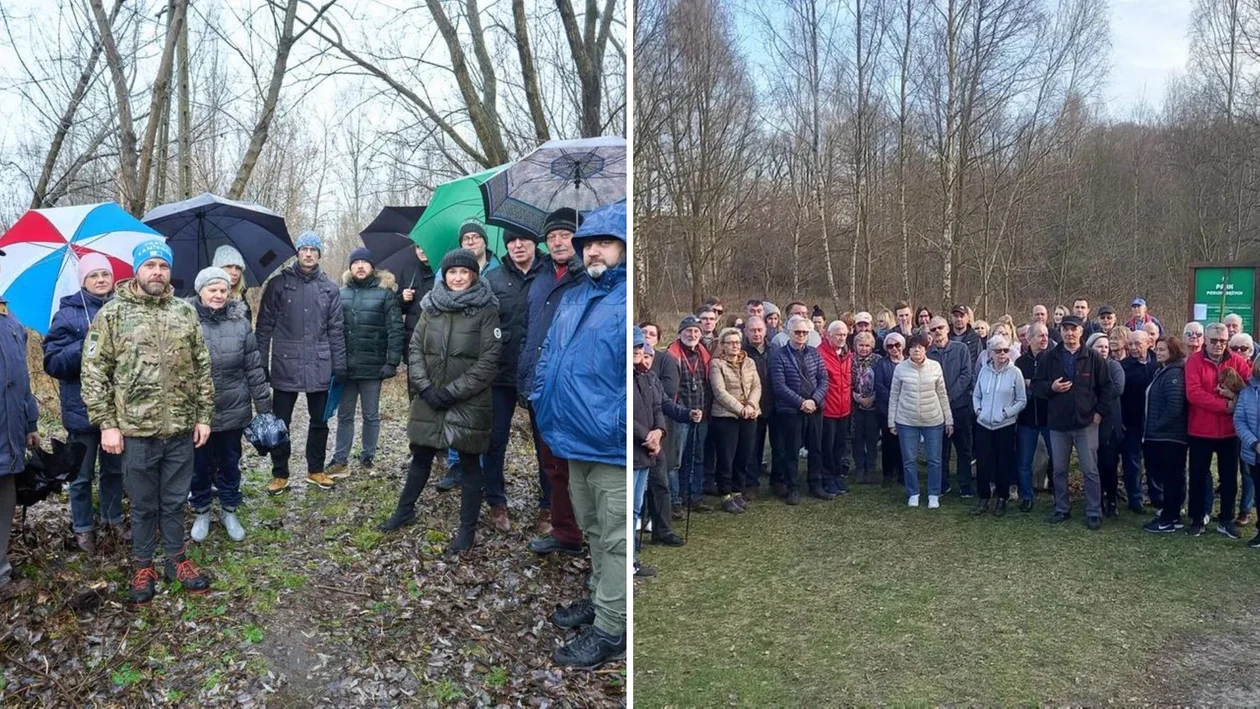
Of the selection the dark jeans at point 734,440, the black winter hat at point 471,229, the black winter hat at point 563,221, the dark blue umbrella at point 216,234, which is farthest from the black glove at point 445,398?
the dark blue umbrella at point 216,234

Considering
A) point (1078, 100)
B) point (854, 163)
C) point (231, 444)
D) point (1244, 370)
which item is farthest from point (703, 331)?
point (1244, 370)

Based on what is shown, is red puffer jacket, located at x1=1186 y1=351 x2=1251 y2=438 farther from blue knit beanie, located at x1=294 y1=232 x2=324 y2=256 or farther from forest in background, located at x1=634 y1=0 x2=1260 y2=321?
blue knit beanie, located at x1=294 y1=232 x2=324 y2=256

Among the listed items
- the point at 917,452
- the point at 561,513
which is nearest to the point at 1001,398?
the point at 917,452

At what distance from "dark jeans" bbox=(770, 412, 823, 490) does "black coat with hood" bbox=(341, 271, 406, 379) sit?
1.93 meters

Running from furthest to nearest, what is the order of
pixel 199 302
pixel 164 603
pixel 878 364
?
pixel 878 364 → pixel 199 302 → pixel 164 603

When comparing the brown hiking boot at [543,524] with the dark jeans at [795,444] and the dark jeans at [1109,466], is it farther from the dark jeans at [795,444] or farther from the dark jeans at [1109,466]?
the dark jeans at [1109,466]

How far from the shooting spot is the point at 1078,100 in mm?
2959

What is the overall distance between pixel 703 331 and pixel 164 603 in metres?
2.05

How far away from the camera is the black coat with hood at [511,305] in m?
3.31

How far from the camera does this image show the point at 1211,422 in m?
3.75

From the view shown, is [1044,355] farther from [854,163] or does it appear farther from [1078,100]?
[854,163]

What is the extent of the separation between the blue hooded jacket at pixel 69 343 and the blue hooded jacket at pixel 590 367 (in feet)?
5.91

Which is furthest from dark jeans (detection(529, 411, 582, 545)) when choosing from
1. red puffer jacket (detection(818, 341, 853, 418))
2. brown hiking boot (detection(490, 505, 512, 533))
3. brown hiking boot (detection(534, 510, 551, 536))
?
red puffer jacket (detection(818, 341, 853, 418))

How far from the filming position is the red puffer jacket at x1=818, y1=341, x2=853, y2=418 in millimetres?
4559
